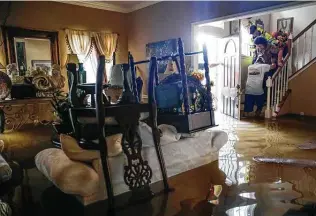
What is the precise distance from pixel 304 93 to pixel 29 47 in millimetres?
6693

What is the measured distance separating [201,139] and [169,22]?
12.9ft

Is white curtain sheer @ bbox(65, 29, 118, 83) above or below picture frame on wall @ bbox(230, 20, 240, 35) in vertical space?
below

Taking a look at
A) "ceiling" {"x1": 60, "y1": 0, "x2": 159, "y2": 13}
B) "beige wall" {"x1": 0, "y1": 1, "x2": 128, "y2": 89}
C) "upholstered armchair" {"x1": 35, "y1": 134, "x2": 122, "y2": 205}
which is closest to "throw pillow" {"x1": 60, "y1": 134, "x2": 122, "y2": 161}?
"upholstered armchair" {"x1": 35, "y1": 134, "x2": 122, "y2": 205}

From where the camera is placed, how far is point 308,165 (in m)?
3.00

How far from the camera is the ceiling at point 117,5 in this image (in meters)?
6.46

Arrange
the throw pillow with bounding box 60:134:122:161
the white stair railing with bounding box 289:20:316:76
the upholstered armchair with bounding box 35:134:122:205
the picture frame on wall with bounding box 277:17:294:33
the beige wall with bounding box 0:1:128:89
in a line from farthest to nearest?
the picture frame on wall with bounding box 277:17:294:33
the white stair railing with bounding box 289:20:316:76
the beige wall with bounding box 0:1:128:89
the throw pillow with bounding box 60:134:122:161
the upholstered armchair with bounding box 35:134:122:205

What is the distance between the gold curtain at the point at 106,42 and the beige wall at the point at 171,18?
1.86ft

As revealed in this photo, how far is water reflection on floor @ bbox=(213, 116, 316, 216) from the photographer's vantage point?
203 cm

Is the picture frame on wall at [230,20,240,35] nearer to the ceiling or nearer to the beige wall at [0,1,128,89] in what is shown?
the ceiling

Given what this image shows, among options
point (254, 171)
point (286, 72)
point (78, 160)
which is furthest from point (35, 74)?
point (286, 72)

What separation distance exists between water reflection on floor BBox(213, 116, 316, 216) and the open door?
1.45 metres

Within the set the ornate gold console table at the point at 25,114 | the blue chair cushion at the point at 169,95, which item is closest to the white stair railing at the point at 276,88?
the blue chair cushion at the point at 169,95

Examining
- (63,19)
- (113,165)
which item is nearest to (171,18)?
(63,19)

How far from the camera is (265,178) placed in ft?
8.70
